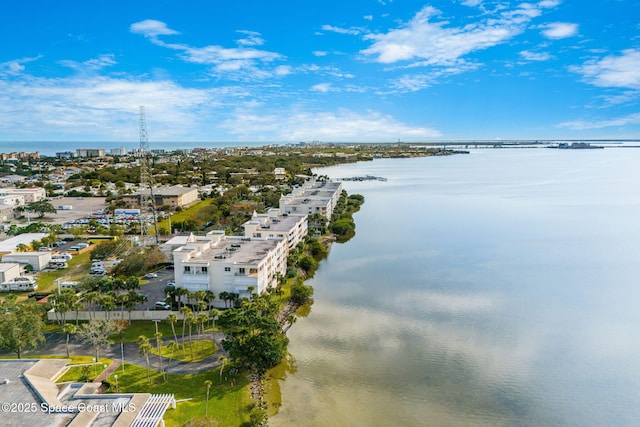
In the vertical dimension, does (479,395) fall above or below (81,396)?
below

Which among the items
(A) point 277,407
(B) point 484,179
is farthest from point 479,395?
(B) point 484,179

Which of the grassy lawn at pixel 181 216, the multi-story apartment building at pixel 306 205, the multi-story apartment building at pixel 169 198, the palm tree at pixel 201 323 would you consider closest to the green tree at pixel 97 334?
the palm tree at pixel 201 323

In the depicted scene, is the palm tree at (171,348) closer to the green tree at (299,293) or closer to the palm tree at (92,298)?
the palm tree at (92,298)

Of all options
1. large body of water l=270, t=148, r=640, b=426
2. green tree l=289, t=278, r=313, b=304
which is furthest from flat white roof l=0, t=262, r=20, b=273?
large body of water l=270, t=148, r=640, b=426

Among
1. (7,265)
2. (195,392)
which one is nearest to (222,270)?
(195,392)

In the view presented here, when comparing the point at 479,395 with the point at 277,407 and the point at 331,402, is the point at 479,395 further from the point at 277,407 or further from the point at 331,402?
the point at 277,407

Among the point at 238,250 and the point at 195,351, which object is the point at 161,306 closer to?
the point at 195,351
